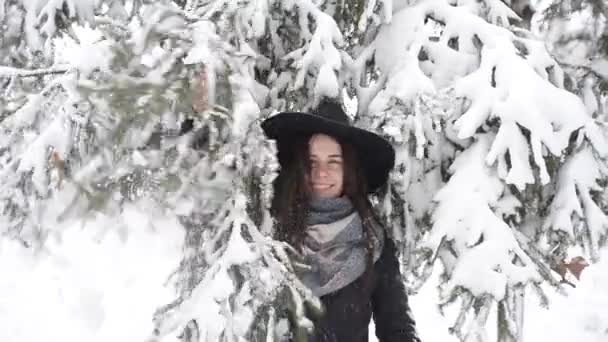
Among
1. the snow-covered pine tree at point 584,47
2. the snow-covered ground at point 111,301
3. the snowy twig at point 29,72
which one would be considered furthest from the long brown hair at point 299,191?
the snow-covered ground at point 111,301

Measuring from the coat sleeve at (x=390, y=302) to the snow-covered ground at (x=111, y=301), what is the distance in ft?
18.8

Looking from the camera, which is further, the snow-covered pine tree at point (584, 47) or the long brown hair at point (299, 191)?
the snow-covered pine tree at point (584, 47)

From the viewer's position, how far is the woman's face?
287 cm

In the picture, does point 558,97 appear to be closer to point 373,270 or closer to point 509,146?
point 509,146

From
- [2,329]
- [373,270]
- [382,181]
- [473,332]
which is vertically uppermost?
[382,181]

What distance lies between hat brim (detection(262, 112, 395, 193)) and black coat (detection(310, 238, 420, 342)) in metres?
0.39

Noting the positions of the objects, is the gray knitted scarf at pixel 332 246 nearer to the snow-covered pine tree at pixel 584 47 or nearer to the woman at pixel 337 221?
the woman at pixel 337 221

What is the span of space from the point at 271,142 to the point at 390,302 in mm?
1469

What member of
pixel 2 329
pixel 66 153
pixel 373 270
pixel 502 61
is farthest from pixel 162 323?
pixel 2 329

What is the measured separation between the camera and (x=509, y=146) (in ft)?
9.40

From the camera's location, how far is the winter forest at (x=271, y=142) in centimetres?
177

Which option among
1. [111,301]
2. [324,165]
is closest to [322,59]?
[324,165]

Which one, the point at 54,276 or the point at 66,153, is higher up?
the point at 66,153

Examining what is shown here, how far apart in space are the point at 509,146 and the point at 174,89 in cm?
185
